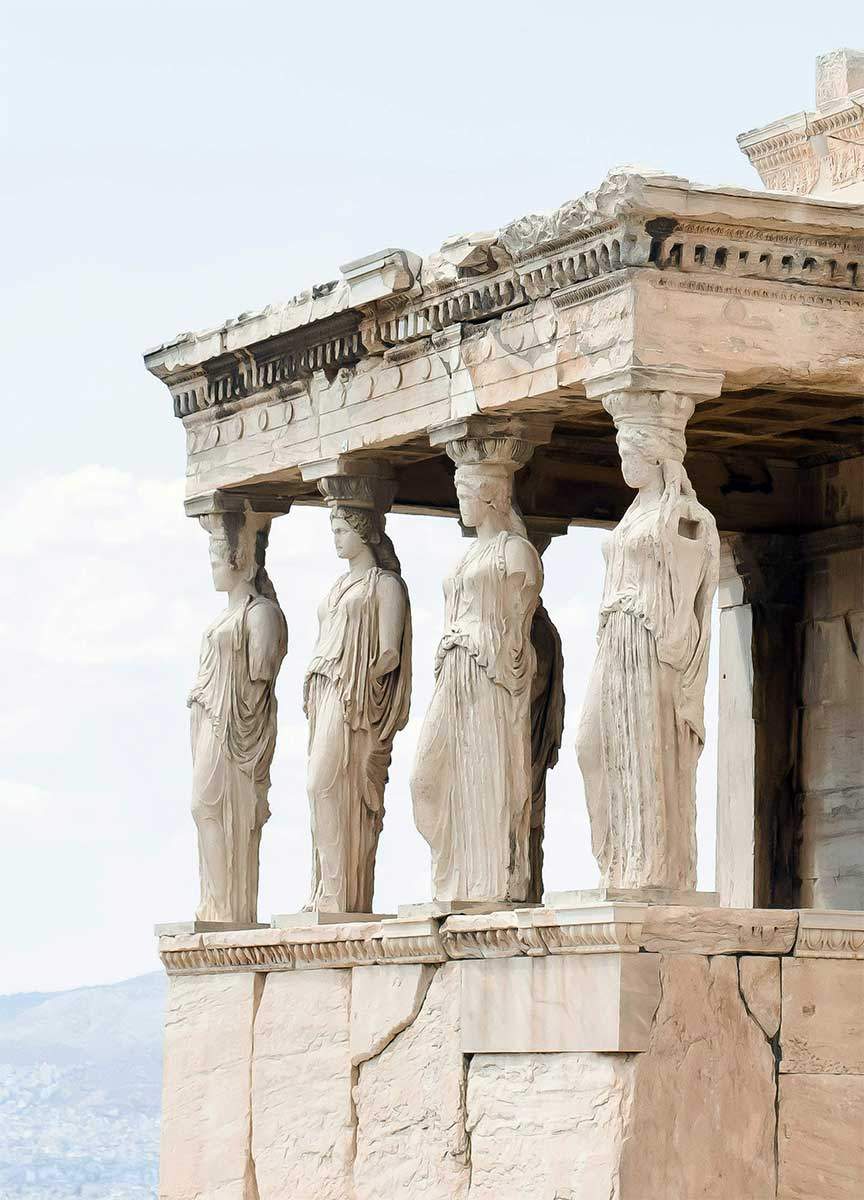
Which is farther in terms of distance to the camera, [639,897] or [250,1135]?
[250,1135]

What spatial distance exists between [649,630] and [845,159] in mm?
3910

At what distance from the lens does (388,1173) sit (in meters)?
14.8

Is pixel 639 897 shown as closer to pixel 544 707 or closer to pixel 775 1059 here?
pixel 775 1059

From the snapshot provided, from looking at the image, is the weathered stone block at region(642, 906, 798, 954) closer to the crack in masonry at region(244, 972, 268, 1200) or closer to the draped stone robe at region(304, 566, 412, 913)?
the draped stone robe at region(304, 566, 412, 913)

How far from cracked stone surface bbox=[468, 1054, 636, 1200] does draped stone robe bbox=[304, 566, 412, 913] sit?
5.93 ft

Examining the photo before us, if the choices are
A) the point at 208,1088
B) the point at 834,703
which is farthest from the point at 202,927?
the point at 834,703

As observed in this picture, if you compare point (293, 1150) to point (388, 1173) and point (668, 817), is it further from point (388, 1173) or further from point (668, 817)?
point (668, 817)

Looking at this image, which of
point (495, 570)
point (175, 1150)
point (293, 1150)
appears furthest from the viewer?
point (175, 1150)

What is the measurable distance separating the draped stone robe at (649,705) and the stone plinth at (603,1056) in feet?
1.12

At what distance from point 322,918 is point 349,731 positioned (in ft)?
2.78

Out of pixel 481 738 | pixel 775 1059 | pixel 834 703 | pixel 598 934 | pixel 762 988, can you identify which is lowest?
pixel 775 1059

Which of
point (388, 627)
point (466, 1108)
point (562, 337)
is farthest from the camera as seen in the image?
point (388, 627)

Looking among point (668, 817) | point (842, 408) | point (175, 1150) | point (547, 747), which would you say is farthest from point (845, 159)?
point (175, 1150)

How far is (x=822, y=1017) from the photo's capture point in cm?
1370
